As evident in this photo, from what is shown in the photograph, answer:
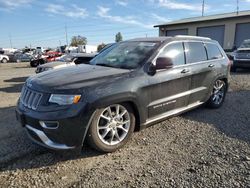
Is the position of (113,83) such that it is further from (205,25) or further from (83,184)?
(205,25)

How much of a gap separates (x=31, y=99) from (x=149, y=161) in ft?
6.13

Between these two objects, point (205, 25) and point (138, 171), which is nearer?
point (138, 171)

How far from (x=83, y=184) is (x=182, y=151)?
159cm

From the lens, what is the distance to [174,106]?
4.30 meters

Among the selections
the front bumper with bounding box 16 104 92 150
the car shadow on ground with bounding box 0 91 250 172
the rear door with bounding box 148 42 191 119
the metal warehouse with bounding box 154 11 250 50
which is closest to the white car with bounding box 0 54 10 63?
the metal warehouse with bounding box 154 11 250 50

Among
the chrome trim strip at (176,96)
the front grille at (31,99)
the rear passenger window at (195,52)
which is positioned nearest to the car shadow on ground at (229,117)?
the chrome trim strip at (176,96)

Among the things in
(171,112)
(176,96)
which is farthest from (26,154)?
(176,96)

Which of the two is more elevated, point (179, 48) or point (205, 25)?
point (205, 25)

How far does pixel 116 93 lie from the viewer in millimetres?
3305

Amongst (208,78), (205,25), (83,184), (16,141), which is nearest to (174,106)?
(208,78)

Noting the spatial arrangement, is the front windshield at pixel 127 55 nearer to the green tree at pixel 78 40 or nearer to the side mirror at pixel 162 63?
the side mirror at pixel 162 63

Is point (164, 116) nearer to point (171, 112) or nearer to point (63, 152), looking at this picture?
point (171, 112)

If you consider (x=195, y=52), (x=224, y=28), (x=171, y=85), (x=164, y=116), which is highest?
(x=224, y=28)

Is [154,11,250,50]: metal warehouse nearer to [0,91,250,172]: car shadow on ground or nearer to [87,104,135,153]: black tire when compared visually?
[0,91,250,172]: car shadow on ground
